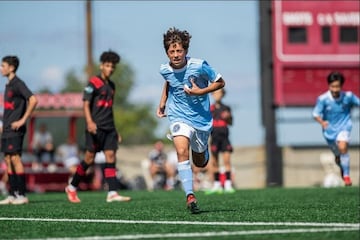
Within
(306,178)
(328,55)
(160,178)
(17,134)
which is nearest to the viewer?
(17,134)

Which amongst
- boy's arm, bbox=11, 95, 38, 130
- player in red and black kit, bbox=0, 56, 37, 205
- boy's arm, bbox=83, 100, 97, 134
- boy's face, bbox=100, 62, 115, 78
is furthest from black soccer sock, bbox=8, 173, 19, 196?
boy's face, bbox=100, 62, 115, 78

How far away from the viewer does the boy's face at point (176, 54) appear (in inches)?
363

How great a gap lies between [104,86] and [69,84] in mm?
87913

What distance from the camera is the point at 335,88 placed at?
15242mm

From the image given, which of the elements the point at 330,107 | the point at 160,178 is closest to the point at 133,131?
the point at 160,178

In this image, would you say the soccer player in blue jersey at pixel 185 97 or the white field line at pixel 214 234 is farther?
the soccer player in blue jersey at pixel 185 97

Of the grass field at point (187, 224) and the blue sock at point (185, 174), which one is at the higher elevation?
the blue sock at point (185, 174)

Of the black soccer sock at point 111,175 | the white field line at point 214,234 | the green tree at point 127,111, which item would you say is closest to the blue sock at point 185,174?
the white field line at point 214,234

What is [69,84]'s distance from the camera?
329 feet

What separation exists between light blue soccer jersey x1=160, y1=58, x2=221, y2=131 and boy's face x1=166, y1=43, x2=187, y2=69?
4.4 inches

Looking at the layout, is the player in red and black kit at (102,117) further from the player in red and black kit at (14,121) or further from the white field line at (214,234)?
the white field line at (214,234)

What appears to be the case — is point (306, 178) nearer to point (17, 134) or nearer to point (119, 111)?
point (17, 134)

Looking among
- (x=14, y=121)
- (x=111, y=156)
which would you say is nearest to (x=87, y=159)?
(x=111, y=156)

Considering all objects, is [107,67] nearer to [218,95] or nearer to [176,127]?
[176,127]
